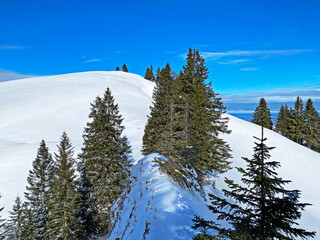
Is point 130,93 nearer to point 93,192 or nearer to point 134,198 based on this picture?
point 93,192

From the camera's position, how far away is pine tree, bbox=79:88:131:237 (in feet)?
64.6

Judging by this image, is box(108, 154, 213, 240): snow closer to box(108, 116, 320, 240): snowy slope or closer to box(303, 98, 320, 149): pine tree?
box(108, 116, 320, 240): snowy slope

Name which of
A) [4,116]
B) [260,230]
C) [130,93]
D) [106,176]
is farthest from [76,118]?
[260,230]

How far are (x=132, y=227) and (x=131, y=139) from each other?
1158 inches

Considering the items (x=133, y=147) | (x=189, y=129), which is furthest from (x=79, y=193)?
(x=133, y=147)

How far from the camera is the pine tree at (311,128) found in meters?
54.0

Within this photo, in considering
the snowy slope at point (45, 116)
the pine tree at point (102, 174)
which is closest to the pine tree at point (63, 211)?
the pine tree at point (102, 174)

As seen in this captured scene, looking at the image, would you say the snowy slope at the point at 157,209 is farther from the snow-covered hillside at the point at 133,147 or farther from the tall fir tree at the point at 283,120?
the tall fir tree at the point at 283,120

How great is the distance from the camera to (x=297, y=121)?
5719cm

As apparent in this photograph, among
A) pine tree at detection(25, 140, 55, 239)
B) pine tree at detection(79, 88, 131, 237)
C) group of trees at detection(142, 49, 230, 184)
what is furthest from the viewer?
pine tree at detection(25, 140, 55, 239)

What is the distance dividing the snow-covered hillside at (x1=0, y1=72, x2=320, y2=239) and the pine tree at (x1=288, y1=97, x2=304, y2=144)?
51.8ft

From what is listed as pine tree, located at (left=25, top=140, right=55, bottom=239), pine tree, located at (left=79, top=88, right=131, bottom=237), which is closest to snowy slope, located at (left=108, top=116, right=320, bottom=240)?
pine tree, located at (left=79, top=88, right=131, bottom=237)

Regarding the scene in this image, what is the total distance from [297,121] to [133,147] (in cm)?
4696

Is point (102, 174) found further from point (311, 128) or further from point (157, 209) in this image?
point (311, 128)
